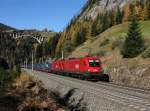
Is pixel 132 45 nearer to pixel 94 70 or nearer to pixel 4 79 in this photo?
pixel 94 70

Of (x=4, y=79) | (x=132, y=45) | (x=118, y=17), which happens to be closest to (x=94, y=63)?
A: (x=132, y=45)

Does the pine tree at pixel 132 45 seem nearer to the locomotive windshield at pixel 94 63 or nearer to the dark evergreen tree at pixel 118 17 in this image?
the locomotive windshield at pixel 94 63

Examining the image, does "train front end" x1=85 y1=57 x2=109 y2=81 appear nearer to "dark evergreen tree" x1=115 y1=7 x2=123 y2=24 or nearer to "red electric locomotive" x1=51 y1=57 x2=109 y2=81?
"red electric locomotive" x1=51 y1=57 x2=109 y2=81

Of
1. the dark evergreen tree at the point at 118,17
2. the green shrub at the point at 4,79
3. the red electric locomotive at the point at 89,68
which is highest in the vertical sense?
the dark evergreen tree at the point at 118,17

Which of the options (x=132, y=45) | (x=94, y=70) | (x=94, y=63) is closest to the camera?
(x=94, y=70)

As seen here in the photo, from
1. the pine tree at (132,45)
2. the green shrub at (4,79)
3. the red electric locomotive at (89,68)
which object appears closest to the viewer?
the green shrub at (4,79)

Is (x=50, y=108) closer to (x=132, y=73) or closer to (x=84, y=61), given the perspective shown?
(x=132, y=73)

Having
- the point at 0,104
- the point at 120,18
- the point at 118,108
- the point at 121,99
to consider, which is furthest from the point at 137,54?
the point at 120,18

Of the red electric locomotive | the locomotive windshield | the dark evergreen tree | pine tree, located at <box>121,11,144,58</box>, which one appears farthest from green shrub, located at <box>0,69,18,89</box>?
the dark evergreen tree

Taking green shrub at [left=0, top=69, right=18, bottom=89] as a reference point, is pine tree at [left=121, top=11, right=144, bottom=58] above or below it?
above

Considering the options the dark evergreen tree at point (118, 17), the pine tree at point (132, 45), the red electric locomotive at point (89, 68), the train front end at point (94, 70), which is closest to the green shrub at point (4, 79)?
the red electric locomotive at point (89, 68)

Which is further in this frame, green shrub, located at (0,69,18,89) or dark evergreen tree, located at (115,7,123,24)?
dark evergreen tree, located at (115,7,123,24)

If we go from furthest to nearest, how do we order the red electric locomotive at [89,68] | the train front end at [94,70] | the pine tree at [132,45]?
the pine tree at [132,45]
the red electric locomotive at [89,68]
the train front end at [94,70]

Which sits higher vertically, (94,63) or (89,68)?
(94,63)
